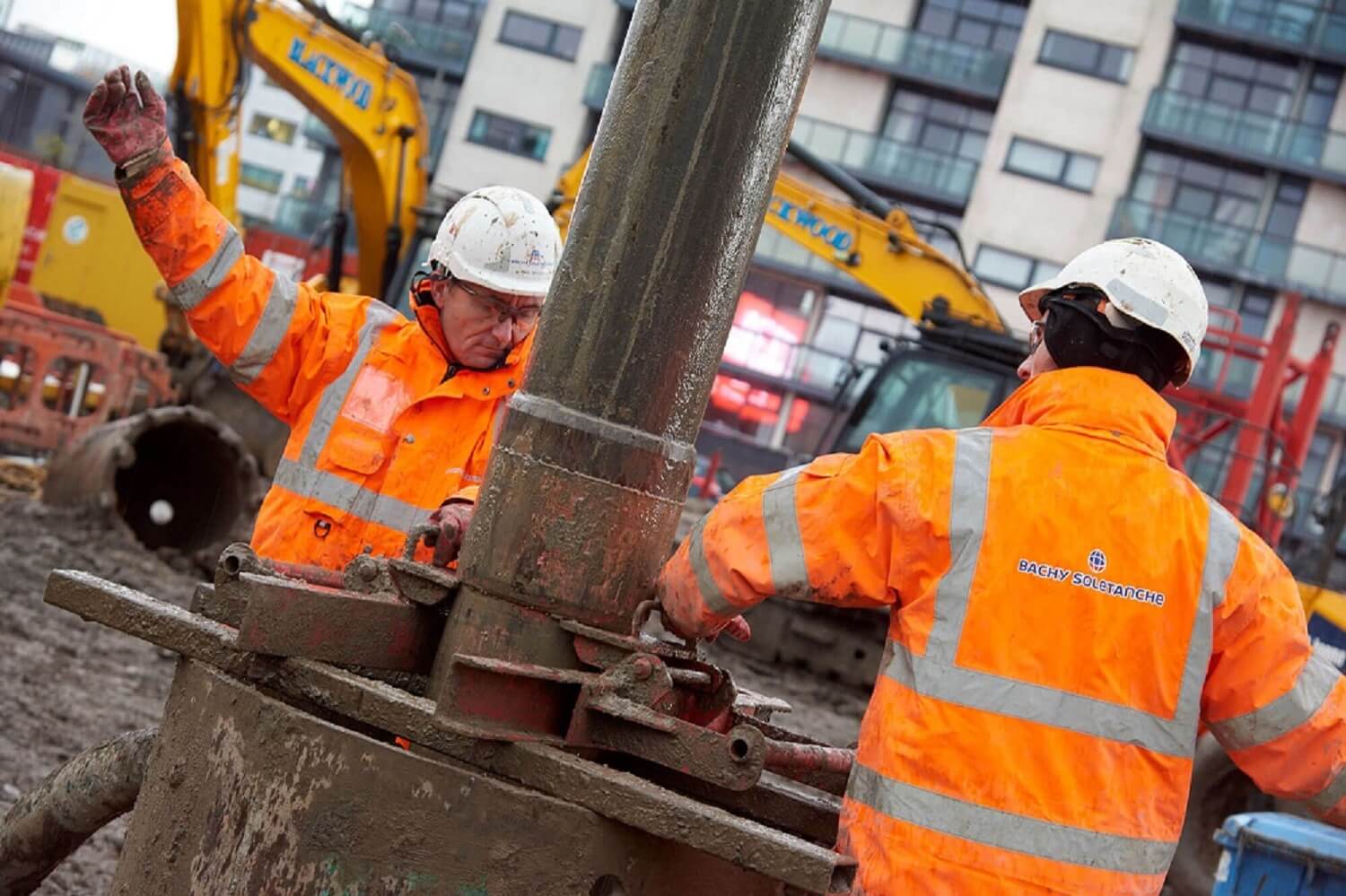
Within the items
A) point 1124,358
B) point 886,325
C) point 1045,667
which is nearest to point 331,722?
point 1045,667

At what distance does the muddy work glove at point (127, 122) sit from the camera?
11.0 ft

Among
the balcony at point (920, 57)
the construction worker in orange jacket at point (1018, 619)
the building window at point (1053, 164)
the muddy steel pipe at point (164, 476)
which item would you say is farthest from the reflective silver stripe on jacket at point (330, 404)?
the balcony at point (920, 57)

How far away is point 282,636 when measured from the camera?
261 cm

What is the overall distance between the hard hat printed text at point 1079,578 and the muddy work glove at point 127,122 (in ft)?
6.52

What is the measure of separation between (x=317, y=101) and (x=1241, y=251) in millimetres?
29305

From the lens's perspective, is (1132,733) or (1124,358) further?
(1124,358)

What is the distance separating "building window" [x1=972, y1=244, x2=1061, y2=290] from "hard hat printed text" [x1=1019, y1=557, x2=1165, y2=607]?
35.7 meters

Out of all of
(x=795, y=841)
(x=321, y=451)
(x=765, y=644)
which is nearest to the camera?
(x=795, y=841)

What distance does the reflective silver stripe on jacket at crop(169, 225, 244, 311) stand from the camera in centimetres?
356

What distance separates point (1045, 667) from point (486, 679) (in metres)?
0.91

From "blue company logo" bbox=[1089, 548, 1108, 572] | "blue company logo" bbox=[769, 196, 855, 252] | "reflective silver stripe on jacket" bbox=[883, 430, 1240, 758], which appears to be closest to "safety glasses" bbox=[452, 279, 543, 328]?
"reflective silver stripe on jacket" bbox=[883, 430, 1240, 758]

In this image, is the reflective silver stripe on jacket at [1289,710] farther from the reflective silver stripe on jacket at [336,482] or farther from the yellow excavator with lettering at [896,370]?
the yellow excavator with lettering at [896,370]

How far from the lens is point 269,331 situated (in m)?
3.75

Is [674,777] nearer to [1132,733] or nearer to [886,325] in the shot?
[1132,733]
